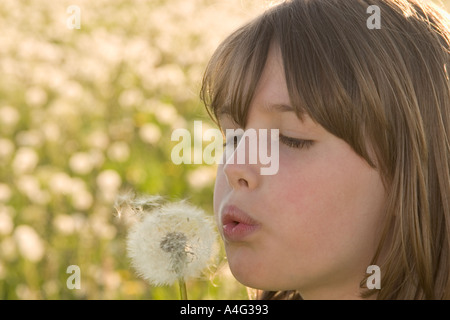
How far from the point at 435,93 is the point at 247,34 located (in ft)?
1.21

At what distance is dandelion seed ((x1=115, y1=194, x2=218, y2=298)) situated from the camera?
1.25m

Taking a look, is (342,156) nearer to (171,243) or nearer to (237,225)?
(237,225)

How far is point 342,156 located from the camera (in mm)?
1201

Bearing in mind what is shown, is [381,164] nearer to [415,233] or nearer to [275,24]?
[415,233]

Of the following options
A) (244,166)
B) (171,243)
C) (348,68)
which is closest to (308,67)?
(348,68)

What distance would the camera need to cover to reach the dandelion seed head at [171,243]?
1252 millimetres

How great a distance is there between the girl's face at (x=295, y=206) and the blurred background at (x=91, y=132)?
1.16 ft

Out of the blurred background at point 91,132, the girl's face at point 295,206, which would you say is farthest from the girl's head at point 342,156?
Result: the blurred background at point 91,132

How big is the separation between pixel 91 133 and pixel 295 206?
1924mm

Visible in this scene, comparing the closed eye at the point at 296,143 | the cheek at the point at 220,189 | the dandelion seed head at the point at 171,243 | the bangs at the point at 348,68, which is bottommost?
the dandelion seed head at the point at 171,243

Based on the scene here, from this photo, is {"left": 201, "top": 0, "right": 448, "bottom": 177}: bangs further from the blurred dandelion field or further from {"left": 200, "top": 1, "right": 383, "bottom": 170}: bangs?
the blurred dandelion field

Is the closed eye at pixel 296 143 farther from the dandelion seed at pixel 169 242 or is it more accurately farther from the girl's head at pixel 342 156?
the dandelion seed at pixel 169 242

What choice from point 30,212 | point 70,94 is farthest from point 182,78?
point 30,212
